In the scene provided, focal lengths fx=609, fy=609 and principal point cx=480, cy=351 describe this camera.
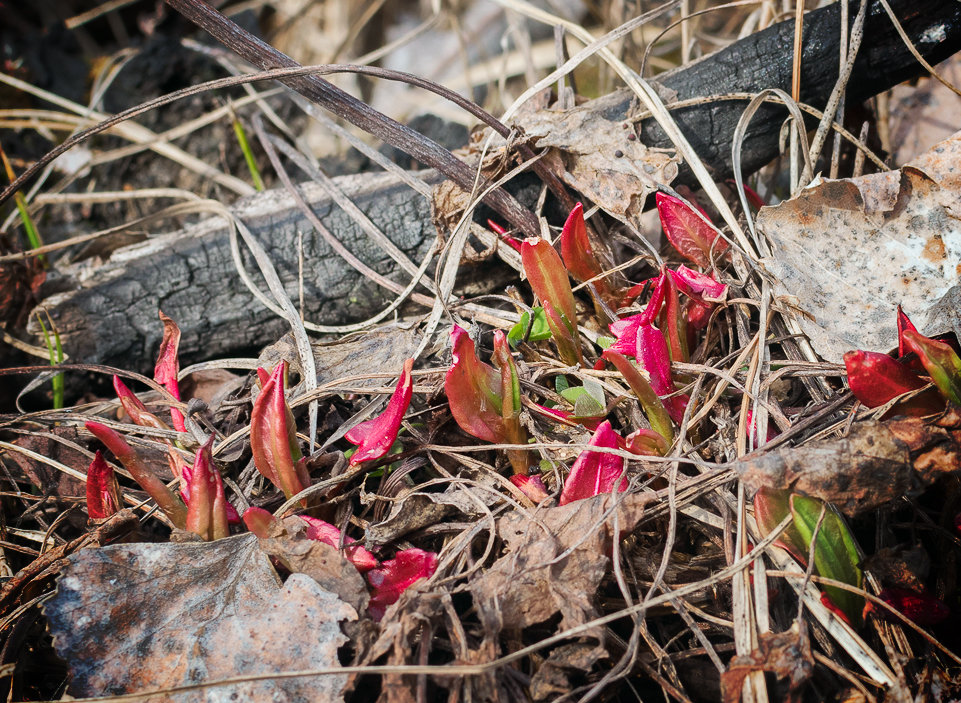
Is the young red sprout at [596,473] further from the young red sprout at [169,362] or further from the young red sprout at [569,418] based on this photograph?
the young red sprout at [169,362]

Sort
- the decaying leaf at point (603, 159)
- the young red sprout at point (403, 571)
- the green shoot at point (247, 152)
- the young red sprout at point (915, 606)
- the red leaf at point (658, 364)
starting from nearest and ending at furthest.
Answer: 1. the young red sprout at point (915, 606)
2. the young red sprout at point (403, 571)
3. the red leaf at point (658, 364)
4. the decaying leaf at point (603, 159)
5. the green shoot at point (247, 152)

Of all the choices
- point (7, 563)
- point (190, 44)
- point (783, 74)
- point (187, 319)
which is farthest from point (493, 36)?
point (7, 563)

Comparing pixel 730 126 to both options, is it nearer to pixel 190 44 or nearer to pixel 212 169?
pixel 212 169

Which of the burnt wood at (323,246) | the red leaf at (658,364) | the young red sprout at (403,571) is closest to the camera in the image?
the young red sprout at (403,571)

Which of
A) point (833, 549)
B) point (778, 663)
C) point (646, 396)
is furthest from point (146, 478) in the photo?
point (833, 549)

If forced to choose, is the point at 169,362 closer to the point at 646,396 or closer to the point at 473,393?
the point at 473,393

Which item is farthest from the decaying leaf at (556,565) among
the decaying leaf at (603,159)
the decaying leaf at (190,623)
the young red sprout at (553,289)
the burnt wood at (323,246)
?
the burnt wood at (323,246)
